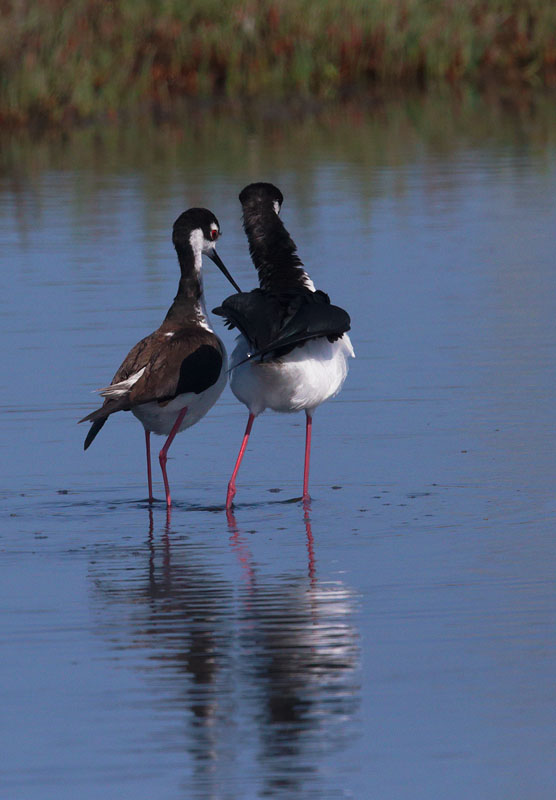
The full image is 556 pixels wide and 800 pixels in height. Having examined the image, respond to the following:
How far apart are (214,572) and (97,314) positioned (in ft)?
17.1

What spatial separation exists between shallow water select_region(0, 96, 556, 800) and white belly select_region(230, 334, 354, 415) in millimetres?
352

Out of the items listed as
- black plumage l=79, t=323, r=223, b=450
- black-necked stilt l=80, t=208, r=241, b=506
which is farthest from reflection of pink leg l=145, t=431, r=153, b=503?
black plumage l=79, t=323, r=223, b=450

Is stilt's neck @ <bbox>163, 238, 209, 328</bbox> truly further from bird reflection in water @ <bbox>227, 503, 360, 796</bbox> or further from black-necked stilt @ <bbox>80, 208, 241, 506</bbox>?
bird reflection in water @ <bbox>227, 503, 360, 796</bbox>

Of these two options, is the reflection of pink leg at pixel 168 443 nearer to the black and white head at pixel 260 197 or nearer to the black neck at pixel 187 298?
the black neck at pixel 187 298

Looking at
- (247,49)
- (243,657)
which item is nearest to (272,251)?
(243,657)

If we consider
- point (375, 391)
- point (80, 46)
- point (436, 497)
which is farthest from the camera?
point (80, 46)

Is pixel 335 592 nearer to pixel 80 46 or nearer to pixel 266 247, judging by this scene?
pixel 266 247

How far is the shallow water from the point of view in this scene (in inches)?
178

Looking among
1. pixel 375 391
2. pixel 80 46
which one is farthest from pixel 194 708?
pixel 80 46

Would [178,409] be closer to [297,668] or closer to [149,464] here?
[149,464]

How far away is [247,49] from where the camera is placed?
2714 centimetres

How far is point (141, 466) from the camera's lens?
25.9ft

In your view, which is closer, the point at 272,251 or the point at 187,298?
the point at 272,251

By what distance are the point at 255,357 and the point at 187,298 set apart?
3.28ft
